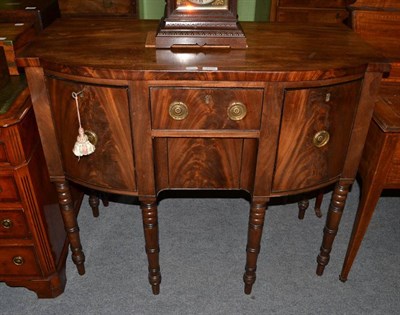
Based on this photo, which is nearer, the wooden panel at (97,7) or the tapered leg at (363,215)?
the tapered leg at (363,215)

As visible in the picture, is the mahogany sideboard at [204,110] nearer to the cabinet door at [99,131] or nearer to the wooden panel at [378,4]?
the cabinet door at [99,131]

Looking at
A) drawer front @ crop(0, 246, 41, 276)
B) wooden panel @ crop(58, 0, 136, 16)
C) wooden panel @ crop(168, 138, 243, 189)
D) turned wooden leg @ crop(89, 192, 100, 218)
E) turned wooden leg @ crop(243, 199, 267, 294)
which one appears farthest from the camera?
wooden panel @ crop(58, 0, 136, 16)

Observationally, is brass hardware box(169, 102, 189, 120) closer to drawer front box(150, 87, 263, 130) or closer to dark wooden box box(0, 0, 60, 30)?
drawer front box(150, 87, 263, 130)

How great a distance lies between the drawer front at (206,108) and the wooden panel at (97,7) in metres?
1.76

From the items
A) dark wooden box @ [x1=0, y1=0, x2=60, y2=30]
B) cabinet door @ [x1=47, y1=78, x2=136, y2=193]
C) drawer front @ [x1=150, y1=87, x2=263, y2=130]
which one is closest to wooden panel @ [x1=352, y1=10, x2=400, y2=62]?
drawer front @ [x1=150, y1=87, x2=263, y2=130]

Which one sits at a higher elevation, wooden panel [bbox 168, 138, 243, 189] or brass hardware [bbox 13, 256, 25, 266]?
wooden panel [bbox 168, 138, 243, 189]

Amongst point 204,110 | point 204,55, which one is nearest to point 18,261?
point 204,110

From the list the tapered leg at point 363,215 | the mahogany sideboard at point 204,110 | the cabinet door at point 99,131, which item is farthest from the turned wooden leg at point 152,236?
the tapered leg at point 363,215

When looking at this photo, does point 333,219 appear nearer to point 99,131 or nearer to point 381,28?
point 381,28

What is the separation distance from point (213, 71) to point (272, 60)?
242mm

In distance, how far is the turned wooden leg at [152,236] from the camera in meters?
1.74

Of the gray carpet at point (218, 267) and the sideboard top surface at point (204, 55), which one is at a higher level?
the sideboard top surface at point (204, 55)

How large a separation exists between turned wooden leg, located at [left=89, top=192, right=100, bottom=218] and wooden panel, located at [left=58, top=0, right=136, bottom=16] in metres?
1.29

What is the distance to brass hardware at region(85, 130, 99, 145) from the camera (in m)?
1.54
